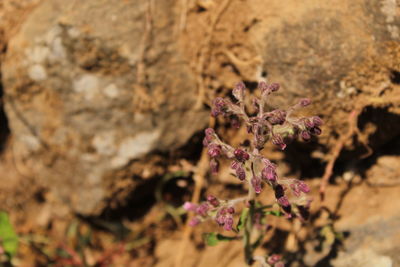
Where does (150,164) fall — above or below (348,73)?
below

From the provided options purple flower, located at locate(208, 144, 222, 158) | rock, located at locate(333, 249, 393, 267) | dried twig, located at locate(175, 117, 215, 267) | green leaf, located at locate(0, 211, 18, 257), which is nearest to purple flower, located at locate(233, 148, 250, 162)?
purple flower, located at locate(208, 144, 222, 158)

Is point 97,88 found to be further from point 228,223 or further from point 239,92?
point 228,223

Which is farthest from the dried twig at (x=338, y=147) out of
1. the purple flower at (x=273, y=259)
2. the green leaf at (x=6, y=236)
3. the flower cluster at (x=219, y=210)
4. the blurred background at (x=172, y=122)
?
the green leaf at (x=6, y=236)

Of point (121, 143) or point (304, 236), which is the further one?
point (121, 143)

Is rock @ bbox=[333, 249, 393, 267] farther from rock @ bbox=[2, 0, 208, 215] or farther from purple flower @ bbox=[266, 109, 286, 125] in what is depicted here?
rock @ bbox=[2, 0, 208, 215]

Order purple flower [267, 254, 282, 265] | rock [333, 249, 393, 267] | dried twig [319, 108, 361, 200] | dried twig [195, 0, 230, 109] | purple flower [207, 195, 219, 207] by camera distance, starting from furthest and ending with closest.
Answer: dried twig [195, 0, 230, 109] < dried twig [319, 108, 361, 200] < rock [333, 249, 393, 267] < purple flower [267, 254, 282, 265] < purple flower [207, 195, 219, 207]

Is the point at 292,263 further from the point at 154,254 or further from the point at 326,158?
the point at 154,254

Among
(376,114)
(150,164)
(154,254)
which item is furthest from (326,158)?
(154,254)
